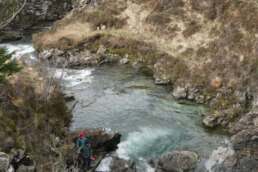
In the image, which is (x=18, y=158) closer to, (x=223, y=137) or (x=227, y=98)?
(x=223, y=137)

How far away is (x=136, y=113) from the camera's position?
1490 inches

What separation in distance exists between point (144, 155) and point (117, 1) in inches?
1280

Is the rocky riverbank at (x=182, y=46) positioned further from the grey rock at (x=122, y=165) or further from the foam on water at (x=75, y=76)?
the grey rock at (x=122, y=165)

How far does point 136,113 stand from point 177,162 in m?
9.36

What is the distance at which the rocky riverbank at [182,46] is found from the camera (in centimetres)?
3941

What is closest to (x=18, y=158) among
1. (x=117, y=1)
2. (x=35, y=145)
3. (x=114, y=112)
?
(x=35, y=145)

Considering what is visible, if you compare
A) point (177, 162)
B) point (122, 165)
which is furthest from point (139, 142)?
point (177, 162)

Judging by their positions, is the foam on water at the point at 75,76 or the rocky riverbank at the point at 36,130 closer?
the rocky riverbank at the point at 36,130

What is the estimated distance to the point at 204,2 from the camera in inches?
2041

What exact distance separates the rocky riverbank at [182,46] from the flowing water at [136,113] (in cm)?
154

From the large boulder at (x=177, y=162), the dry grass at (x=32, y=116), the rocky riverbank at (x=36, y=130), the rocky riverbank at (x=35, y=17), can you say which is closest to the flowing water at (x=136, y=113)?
the large boulder at (x=177, y=162)

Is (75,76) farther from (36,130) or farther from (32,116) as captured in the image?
(36,130)

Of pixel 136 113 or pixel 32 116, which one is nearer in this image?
pixel 32 116

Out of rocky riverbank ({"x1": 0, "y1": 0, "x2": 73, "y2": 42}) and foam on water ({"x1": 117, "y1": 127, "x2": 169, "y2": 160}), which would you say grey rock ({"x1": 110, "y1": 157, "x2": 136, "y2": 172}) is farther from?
rocky riverbank ({"x1": 0, "y1": 0, "x2": 73, "y2": 42})
